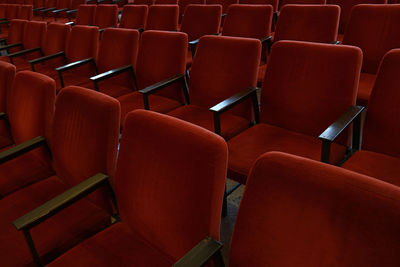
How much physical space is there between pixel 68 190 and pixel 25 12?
17.2ft

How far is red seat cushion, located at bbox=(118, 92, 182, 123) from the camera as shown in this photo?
2.06 meters

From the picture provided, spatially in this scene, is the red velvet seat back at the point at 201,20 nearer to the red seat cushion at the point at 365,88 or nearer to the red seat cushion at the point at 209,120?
the red seat cushion at the point at 209,120

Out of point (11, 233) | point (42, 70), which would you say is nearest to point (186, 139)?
point (11, 233)

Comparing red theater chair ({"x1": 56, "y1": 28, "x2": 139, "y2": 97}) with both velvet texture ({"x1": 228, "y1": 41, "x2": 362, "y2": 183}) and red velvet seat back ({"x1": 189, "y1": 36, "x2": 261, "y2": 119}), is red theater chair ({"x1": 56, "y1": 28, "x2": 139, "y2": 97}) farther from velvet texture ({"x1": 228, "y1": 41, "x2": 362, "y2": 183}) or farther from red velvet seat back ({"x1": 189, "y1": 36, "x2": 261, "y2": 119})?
velvet texture ({"x1": 228, "y1": 41, "x2": 362, "y2": 183})

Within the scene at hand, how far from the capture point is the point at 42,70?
3.30m

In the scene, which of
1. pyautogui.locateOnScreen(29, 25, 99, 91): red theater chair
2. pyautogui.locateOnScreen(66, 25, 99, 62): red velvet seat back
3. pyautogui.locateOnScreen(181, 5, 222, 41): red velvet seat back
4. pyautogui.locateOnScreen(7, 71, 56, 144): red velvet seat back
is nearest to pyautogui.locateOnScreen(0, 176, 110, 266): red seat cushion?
pyautogui.locateOnScreen(7, 71, 56, 144): red velvet seat back

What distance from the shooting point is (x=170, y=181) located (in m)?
0.95

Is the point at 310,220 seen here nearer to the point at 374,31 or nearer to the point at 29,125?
the point at 29,125

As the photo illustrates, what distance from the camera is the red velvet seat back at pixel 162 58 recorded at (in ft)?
6.86

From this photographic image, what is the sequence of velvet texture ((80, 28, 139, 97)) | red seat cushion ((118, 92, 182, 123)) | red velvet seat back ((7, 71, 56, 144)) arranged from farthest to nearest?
velvet texture ((80, 28, 139, 97))
red seat cushion ((118, 92, 182, 123))
red velvet seat back ((7, 71, 56, 144))

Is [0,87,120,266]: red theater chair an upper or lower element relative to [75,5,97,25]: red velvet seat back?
lower

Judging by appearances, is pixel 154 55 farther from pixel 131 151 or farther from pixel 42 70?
pixel 42 70

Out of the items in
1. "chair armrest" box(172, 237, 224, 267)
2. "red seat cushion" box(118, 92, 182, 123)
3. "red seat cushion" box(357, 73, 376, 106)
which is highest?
"chair armrest" box(172, 237, 224, 267)

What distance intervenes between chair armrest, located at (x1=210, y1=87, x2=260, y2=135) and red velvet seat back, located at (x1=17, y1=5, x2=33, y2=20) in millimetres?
4771
